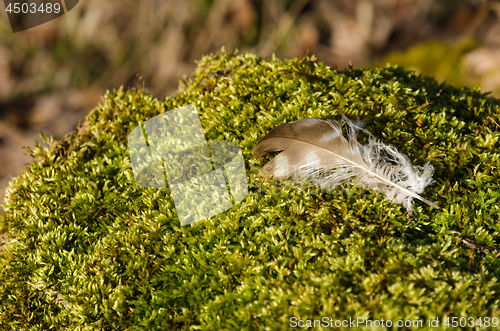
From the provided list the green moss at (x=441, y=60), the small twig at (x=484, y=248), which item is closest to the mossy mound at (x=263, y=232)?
the small twig at (x=484, y=248)

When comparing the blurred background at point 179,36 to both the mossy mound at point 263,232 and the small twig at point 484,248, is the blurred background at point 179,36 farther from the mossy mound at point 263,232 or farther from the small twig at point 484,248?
the small twig at point 484,248

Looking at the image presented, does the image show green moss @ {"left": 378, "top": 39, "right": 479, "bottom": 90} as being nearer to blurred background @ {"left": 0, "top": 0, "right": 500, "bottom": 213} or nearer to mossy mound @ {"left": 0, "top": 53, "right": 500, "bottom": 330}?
blurred background @ {"left": 0, "top": 0, "right": 500, "bottom": 213}

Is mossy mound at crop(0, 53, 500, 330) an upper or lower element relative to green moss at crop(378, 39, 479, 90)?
lower

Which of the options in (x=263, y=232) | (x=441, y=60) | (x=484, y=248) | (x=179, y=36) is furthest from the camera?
(x=179, y=36)

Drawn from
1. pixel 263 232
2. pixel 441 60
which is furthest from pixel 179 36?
pixel 263 232

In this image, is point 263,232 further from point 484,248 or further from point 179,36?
point 179,36

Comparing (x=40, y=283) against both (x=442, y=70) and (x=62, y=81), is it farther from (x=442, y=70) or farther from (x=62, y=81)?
(x=62, y=81)

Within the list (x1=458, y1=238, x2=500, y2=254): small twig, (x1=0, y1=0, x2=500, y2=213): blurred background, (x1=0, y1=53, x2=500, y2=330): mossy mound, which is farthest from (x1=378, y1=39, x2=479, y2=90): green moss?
(x1=458, y1=238, x2=500, y2=254): small twig
